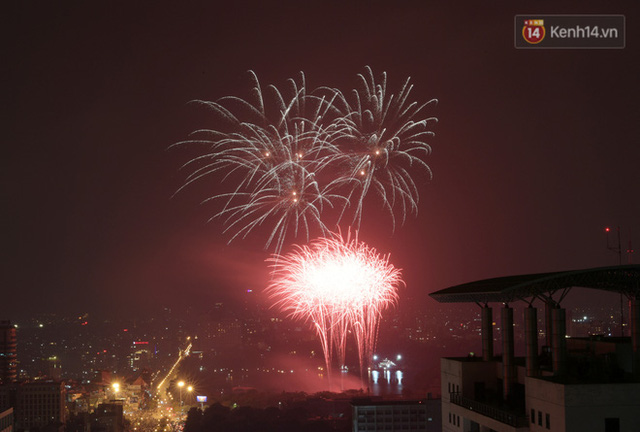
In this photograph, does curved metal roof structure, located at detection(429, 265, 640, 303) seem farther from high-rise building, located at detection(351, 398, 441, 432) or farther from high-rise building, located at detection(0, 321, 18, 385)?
high-rise building, located at detection(0, 321, 18, 385)

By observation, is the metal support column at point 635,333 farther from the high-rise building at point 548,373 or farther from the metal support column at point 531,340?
the metal support column at point 531,340

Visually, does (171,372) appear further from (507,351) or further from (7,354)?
(507,351)

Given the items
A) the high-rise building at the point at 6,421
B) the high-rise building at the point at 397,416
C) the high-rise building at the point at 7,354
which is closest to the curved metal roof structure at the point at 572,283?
the high-rise building at the point at 6,421

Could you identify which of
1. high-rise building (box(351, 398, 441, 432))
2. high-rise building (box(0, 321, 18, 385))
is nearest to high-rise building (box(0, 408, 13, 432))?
high-rise building (box(351, 398, 441, 432))

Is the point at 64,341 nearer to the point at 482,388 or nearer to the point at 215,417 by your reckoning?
the point at 215,417

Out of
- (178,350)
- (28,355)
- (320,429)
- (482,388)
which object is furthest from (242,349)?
(482,388)

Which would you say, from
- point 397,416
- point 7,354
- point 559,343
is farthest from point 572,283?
point 7,354
